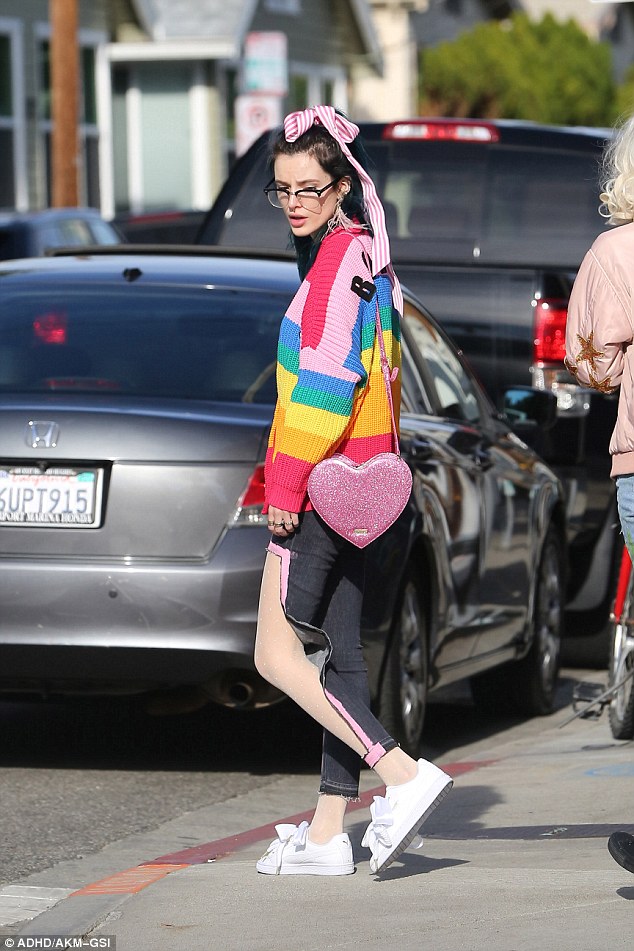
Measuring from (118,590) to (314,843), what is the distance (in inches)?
56.8

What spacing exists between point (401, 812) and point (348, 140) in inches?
66.1

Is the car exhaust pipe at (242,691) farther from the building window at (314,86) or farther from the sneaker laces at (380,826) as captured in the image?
→ the building window at (314,86)

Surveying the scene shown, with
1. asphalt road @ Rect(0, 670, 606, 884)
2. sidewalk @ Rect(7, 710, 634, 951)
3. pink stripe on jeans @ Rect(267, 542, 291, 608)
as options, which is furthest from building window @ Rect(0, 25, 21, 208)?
pink stripe on jeans @ Rect(267, 542, 291, 608)

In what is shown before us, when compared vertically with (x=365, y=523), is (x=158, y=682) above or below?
below

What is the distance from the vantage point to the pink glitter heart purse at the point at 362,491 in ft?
16.0

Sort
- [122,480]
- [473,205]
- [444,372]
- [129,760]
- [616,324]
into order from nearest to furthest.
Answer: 1. [616,324]
2. [122,480]
3. [129,760]
4. [444,372]
5. [473,205]

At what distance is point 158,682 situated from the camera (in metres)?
6.45

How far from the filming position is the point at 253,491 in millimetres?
6340

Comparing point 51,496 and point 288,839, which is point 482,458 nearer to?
point 51,496

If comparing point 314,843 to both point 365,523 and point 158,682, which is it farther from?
point 158,682

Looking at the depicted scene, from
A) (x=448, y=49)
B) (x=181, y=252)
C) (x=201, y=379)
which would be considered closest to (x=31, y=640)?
(x=201, y=379)

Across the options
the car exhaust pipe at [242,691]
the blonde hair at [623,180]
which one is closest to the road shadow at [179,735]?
the car exhaust pipe at [242,691]

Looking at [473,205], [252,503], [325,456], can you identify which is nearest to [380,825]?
[325,456]

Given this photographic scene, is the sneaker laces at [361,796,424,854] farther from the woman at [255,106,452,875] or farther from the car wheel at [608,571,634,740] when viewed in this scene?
the car wheel at [608,571,634,740]
